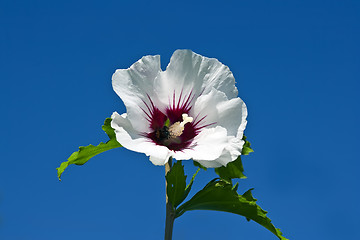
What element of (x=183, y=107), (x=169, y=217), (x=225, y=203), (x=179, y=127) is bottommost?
(x=169, y=217)

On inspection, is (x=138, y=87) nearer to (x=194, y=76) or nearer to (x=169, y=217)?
(x=194, y=76)

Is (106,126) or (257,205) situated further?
(257,205)

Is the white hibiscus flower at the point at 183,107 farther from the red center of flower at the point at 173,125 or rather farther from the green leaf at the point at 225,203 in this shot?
the green leaf at the point at 225,203

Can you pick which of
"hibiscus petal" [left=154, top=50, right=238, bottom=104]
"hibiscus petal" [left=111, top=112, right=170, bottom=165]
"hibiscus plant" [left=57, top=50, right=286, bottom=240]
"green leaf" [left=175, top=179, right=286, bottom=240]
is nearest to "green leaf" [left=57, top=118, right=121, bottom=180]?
"hibiscus plant" [left=57, top=50, right=286, bottom=240]

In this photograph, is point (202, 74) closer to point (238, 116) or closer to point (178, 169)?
point (238, 116)

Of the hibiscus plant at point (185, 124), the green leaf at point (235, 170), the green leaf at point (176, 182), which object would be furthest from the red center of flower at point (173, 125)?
the green leaf at point (235, 170)

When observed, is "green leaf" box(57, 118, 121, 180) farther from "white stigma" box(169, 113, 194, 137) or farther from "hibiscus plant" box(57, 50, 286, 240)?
"white stigma" box(169, 113, 194, 137)

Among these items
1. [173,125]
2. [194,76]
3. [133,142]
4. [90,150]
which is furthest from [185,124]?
[90,150]

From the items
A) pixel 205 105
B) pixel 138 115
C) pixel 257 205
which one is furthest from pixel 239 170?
pixel 138 115
